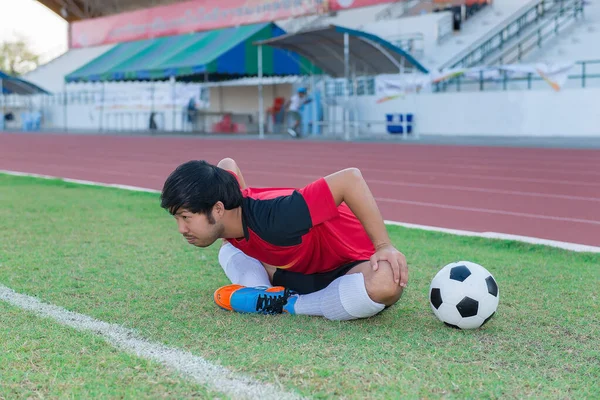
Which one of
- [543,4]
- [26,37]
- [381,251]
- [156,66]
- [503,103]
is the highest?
[26,37]

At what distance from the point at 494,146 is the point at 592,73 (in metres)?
6.23

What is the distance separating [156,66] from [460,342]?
25.1 metres

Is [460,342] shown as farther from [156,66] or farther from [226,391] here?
[156,66]

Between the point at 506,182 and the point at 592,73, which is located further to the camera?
the point at 592,73

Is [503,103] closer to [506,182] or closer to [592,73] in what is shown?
[592,73]

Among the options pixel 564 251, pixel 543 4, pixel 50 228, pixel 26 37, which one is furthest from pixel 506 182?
pixel 26 37

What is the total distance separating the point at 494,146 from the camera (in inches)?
655

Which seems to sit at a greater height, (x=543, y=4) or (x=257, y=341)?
(x=543, y=4)

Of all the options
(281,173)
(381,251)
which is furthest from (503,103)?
(381,251)

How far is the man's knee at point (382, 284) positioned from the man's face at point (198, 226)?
28.1 inches

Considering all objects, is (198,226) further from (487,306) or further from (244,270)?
(487,306)

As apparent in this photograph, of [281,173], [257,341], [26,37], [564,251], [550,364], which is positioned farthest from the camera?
[26,37]

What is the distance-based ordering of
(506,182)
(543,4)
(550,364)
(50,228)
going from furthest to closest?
1. (543,4)
2. (506,182)
3. (50,228)
4. (550,364)

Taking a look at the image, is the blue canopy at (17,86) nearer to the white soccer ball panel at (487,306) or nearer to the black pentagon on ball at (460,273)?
the black pentagon on ball at (460,273)
